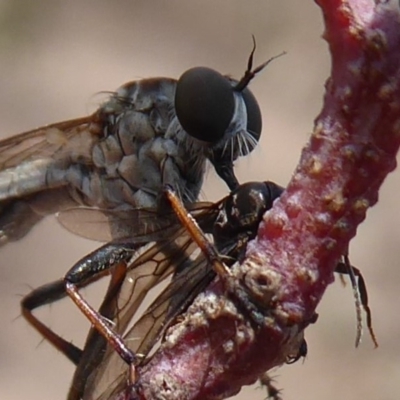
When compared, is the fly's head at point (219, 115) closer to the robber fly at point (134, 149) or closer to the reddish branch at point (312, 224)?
the robber fly at point (134, 149)

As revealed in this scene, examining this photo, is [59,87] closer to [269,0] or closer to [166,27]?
[166,27]

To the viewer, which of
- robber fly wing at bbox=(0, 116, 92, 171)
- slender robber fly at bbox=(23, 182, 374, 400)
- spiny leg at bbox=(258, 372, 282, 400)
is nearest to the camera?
slender robber fly at bbox=(23, 182, 374, 400)

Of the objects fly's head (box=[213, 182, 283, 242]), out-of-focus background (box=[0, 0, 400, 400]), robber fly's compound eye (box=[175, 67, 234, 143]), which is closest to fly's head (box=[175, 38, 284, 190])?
robber fly's compound eye (box=[175, 67, 234, 143])

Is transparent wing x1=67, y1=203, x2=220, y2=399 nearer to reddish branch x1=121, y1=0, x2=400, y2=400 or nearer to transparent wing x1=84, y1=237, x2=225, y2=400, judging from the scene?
transparent wing x1=84, y1=237, x2=225, y2=400

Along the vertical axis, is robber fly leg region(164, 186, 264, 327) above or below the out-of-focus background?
above

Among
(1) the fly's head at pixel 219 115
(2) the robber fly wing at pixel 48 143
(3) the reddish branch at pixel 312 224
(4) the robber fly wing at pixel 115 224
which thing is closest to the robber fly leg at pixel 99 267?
(4) the robber fly wing at pixel 115 224

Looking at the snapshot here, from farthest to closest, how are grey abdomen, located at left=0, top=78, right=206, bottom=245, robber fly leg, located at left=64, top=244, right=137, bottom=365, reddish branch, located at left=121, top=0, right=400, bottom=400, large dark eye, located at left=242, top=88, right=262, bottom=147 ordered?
grey abdomen, located at left=0, top=78, right=206, bottom=245 < large dark eye, located at left=242, top=88, right=262, bottom=147 < robber fly leg, located at left=64, top=244, right=137, bottom=365 < reddish branch, located at left=121, top=0, right=400, bottom=400

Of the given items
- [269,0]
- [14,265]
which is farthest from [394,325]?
[269,0]

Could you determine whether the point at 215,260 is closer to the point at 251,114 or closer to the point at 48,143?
the point at 251,114
